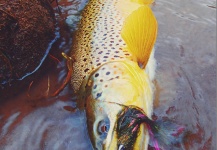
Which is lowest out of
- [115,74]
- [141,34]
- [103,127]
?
[103,127]

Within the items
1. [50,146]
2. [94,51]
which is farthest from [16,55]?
[50,146]

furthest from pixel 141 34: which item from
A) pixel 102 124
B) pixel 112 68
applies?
pixel 102 124

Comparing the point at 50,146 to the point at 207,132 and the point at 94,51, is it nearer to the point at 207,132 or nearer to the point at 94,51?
the point at 94,51

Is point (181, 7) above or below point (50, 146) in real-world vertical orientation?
above

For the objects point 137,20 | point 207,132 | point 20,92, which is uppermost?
point 137,20

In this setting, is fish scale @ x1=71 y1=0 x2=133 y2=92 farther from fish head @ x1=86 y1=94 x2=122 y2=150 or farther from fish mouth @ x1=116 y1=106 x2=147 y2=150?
fish mouth @ x1=116 y1=106 x2=147 y2=150

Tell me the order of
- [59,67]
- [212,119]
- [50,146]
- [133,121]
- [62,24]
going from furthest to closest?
[62,24] < [59,67] < [212,119] < [50,146] < [133,121]

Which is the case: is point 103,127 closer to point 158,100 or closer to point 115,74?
point 115,74
